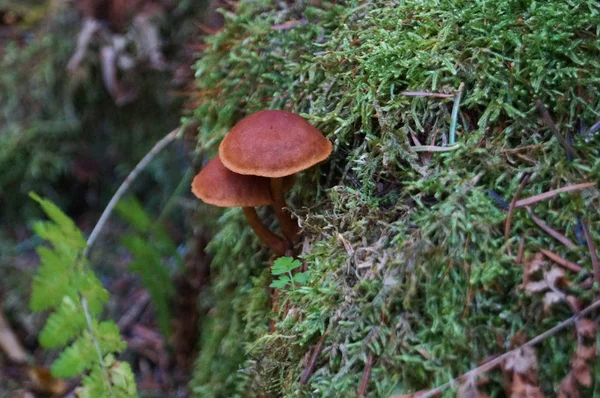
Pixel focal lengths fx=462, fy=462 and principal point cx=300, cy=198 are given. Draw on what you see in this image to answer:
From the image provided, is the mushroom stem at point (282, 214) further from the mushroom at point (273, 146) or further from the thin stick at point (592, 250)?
the thin stick at point (592, 250)

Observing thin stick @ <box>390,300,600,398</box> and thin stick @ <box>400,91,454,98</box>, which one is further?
thin stick @ <box>400,91,454,98</box>

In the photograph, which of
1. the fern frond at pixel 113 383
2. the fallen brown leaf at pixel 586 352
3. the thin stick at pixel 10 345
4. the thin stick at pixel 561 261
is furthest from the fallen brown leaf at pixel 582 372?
the thin stick at pixel 10 345

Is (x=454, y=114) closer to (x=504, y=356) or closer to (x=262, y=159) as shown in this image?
(x=262, y=159)

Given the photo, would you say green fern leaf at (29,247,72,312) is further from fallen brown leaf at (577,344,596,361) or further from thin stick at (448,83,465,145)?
fallen brown leaf at (577,344,596,361)

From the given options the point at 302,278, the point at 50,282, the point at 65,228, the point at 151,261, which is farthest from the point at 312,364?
the point at 151,261

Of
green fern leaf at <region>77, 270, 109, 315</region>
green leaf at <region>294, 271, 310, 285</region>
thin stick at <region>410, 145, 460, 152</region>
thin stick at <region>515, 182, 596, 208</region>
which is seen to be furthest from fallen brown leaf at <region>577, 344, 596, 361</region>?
green fern leaf at <region>77, 270, 109, 315</region>

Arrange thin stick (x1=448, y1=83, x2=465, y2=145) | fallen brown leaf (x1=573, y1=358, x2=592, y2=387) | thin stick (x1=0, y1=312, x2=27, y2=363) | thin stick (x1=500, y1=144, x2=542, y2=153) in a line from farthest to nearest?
thin stick (x1=0, y1=312, x2=27, y2=363) → thin stick (x1=448, y1=83, x2=465, y2=145) → thin stick (x1=500, y1=144, x2=542, y2=153) → fallen brown leaf (x1=573, y1=358, x2=592, y2=387)

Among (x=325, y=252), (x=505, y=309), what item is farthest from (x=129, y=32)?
(x=505, y=309)

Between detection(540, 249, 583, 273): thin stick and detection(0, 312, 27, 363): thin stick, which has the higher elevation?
detection(540, 249, 583, 273): thin stick
